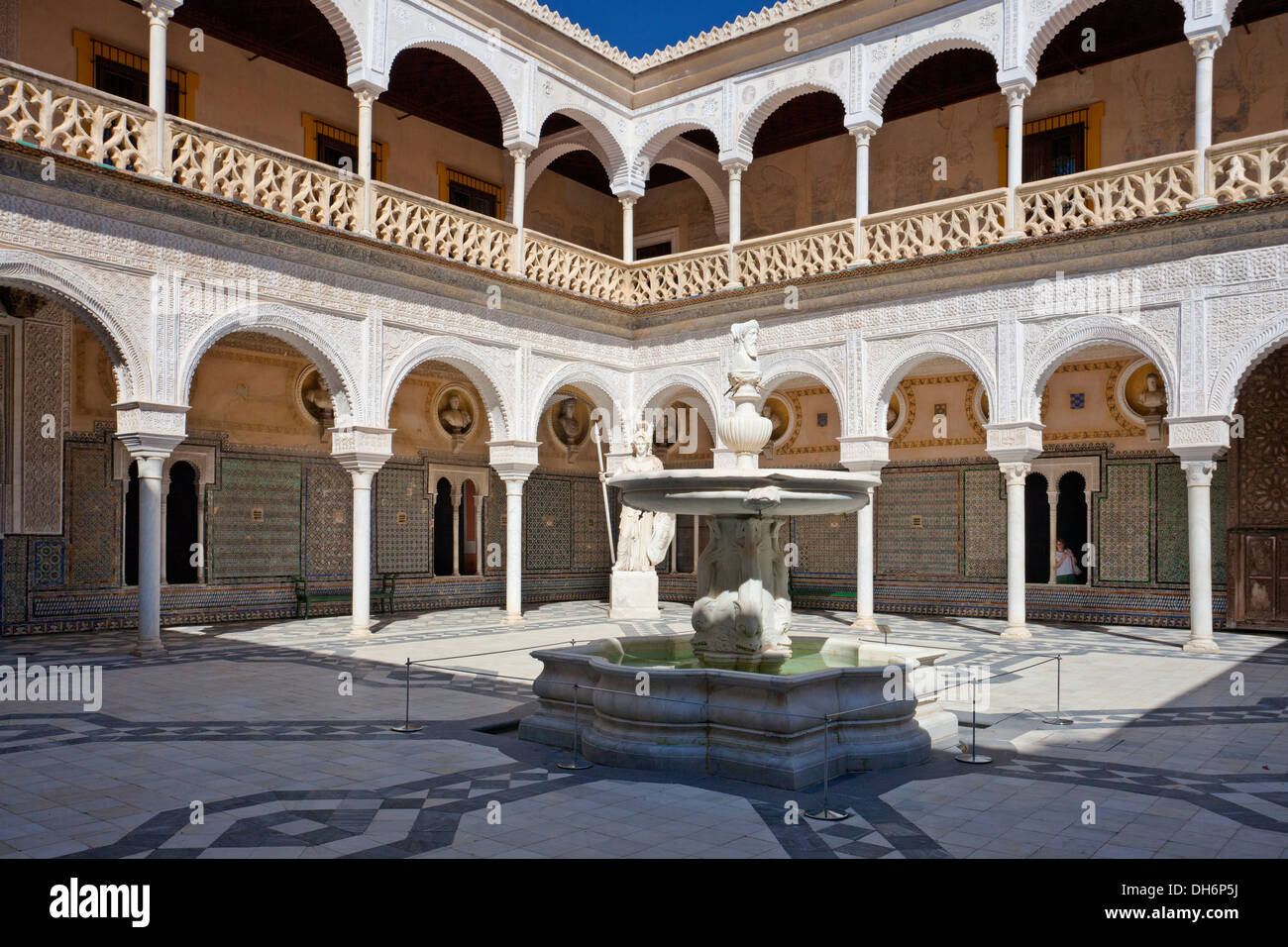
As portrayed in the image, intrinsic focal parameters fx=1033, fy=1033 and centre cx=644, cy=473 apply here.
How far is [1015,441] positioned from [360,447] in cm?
702

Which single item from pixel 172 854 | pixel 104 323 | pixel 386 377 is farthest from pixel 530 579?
pixel 172 854

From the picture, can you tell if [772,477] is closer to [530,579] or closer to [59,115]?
[59,115]

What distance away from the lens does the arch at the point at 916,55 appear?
11.5 m

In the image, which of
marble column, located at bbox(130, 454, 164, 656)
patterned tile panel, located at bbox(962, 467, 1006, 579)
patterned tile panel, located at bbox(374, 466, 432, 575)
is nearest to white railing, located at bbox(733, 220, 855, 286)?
patterned tile panel, located at bbox(962, 467, 1006, 579)

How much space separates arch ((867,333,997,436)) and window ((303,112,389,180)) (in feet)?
23.2

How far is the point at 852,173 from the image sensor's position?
15.0 meters

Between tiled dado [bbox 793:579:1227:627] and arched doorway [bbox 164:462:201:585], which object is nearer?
arched doorway [bbox 164:462:201:585]

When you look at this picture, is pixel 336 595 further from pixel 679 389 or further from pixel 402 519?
pixel 679 389

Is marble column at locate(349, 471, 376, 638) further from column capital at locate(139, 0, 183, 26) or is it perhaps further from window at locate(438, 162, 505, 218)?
window at locate(438, 162, 505, 218)

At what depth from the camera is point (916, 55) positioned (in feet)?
39.2

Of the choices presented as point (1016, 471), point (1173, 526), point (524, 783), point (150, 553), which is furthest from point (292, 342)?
point (1173, 526)

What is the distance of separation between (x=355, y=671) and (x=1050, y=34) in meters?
9.62

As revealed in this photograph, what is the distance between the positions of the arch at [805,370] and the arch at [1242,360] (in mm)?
3898

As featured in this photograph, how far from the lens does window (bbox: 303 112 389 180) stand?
1331cm
